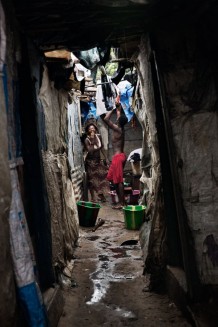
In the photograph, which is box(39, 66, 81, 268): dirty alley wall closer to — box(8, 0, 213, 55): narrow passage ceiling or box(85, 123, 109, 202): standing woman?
box(8, 0, 213, 55): narrow passage ceiling

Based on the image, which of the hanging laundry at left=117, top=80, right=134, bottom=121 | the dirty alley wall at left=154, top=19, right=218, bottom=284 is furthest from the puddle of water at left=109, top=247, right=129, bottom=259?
the hanging laundry at left=117, top=80, right=134, bottom=121

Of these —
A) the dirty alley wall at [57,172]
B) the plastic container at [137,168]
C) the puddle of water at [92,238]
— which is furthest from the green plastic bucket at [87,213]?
the plastic container at [137,168]

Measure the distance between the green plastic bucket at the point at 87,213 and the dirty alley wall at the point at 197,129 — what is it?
5.08 meters

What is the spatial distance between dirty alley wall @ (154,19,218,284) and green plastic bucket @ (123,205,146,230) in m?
4.07

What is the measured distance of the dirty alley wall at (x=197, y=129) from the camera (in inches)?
163

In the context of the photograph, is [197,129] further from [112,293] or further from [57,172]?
[112,293]

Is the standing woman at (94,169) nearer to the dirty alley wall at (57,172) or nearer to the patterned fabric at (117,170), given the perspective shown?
the patterned fabric at (117,170)

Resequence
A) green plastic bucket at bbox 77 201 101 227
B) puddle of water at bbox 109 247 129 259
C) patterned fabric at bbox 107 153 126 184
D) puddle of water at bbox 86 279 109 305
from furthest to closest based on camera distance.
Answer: patterned fabric at bbox 107 153 126 184 < green plastic bucket at bbox 77 201 101 227 < puddle of water at bbox 109 247 129 259 < puddle of water at bbox 86 279 109 305

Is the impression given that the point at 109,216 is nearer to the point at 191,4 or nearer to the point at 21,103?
the point at 21,103

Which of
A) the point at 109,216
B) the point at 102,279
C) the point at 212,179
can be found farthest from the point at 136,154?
the point at 212,179

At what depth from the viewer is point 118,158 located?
12.2 m

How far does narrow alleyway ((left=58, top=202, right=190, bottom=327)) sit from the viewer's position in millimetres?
4348

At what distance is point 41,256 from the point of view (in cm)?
430

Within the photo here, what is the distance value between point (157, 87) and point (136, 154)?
732 cm
